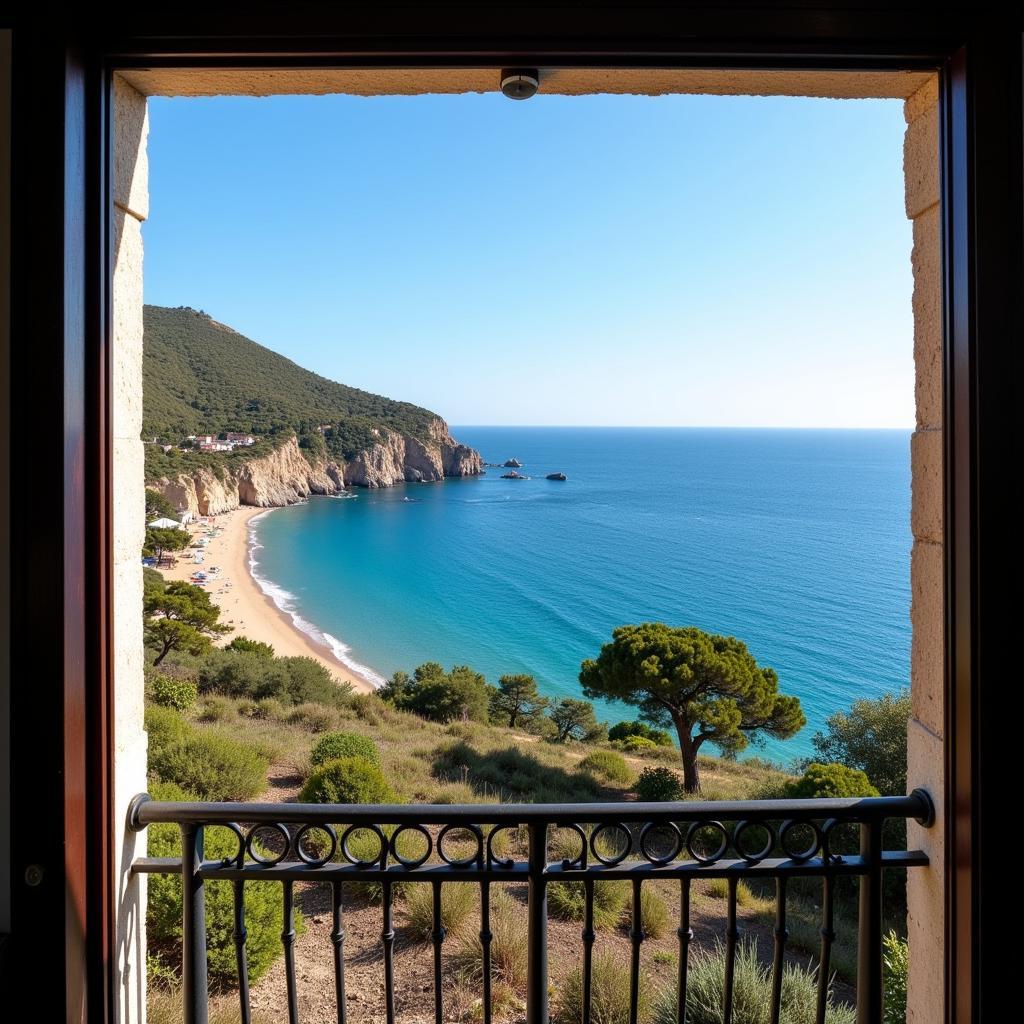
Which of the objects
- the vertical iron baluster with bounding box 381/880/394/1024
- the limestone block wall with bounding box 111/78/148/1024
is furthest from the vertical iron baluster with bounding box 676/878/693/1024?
the limestone block wall with bounding box 111/78/148/1024

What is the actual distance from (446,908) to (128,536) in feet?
9.19

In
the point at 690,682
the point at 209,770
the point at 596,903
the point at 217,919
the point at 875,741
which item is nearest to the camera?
the point at 217,919

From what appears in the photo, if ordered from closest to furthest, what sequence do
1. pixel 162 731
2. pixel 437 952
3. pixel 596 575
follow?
pixel 437 952 → pixel 162 731 → pixel 596 575

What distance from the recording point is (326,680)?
13.5 m

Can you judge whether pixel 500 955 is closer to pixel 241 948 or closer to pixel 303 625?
pixel 241 948

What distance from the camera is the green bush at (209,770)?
16.2 feet

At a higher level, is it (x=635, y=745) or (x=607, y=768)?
(x=607, y=768)

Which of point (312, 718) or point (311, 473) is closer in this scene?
point (312, 718)

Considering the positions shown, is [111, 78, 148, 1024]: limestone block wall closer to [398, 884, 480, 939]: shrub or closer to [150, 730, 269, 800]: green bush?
[398, 884, 480, 939]: shrub

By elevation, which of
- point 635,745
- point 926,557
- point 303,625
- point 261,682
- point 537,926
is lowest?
point 635,745

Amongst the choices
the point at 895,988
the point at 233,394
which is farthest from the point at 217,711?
the point at 233,394

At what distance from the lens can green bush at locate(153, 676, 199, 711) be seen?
27.7 ft

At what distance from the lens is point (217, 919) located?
274cm
